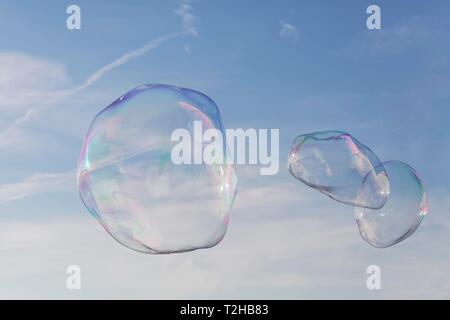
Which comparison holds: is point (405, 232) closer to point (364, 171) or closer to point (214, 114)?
point (364, 171)

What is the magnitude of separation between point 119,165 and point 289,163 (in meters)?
4.54

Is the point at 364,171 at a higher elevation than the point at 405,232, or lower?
higher

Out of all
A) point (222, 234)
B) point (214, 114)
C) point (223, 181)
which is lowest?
point (222, 234)
